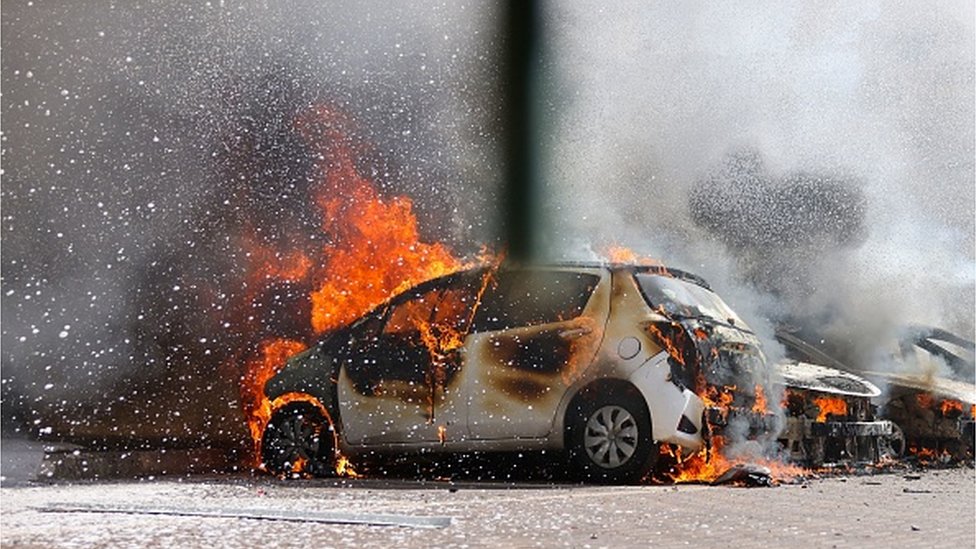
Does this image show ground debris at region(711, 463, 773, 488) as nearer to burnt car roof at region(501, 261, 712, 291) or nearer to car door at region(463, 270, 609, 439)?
car door at region(463, 270, 609, 439)

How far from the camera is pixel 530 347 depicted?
8.52 meters

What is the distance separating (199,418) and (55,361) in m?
1.66

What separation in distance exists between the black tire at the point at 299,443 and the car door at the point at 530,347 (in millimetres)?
1297

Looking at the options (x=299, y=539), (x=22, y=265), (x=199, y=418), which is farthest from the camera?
(x=22, y=265)

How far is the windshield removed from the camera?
826 centimetres

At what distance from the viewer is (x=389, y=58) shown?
11984 mm

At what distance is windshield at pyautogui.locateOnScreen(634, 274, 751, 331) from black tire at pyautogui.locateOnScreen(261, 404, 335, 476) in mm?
2815

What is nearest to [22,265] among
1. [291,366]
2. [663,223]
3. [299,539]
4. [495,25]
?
[291,366]

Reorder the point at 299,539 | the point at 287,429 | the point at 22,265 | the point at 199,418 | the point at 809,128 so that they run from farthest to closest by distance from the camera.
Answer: the point at 809,128, the point at 22,265, the point at 199,418, the point at 287,429, the point at 299,539

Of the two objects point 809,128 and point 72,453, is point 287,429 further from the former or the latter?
point 809,128

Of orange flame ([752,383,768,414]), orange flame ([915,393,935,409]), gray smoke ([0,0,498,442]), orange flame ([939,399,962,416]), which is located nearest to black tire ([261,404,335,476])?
gray smoke ([0,0,498,442])

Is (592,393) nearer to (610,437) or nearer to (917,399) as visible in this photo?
(610,437)

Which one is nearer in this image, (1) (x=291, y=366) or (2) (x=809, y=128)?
(1) (x=291, y=366)

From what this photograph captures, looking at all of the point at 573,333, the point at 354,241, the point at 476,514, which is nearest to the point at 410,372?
the point at 573,333
